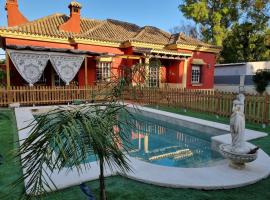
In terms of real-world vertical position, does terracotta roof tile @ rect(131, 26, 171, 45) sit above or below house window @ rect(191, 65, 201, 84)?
above

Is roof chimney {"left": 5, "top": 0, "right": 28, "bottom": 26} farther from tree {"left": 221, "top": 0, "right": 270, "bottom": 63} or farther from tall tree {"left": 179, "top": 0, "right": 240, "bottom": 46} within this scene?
tree {"left": 221, "top": 0, "right": 270, "bottom": 63}

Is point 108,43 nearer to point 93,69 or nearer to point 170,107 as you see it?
point 93,69

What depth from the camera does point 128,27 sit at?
20.1 m

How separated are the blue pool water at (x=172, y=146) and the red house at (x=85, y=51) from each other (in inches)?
114

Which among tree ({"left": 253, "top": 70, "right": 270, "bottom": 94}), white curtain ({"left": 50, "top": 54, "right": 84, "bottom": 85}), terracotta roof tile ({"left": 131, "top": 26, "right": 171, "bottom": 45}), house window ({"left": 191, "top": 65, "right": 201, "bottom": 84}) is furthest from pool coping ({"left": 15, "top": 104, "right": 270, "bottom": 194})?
tree ({"left": 253, "top": 70, "right": 270, "bottom": 94})

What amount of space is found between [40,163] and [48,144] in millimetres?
144

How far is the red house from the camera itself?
482 inches

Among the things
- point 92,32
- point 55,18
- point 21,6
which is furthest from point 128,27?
point 21,6

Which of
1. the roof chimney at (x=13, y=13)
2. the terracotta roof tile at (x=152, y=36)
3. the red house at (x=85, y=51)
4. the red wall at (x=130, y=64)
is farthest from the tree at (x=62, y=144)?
the roof chimney at (x=13, y=13)

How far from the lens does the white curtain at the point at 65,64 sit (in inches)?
502

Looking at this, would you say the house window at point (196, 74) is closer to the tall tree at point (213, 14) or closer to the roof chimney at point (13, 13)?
the tall tree at point (213, 14)

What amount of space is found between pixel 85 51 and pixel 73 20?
14.2 ft

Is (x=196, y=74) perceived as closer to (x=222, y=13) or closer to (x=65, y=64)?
(x=65, y=64)

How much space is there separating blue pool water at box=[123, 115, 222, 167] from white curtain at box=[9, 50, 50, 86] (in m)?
7.12
